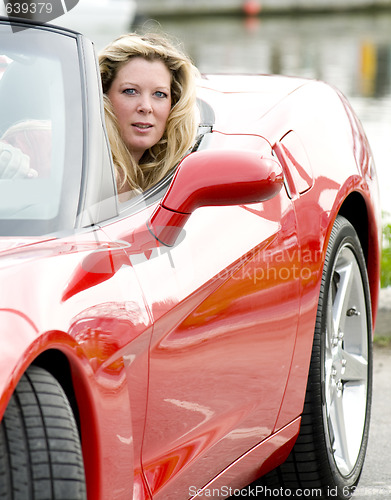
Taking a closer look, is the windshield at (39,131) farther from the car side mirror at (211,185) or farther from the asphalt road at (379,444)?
the asphalt road at (379,444)

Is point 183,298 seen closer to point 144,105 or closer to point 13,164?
point 13,164

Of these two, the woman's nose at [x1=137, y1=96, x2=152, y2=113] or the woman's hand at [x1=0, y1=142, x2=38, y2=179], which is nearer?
the woman's hand at [x1=0, y1=142, x2=38, y2=179]

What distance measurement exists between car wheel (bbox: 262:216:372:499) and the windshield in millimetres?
1039

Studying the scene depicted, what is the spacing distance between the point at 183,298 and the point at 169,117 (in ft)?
3.21

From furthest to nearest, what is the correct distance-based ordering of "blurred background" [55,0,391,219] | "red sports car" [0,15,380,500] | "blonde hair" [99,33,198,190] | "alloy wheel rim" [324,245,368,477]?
"blurred background" [55,0,391,219] → "alloy wheel rim" [324,245,368,477] → "blonde hair" [99,33,198,190] → "red sports car" [0,15,380,500]

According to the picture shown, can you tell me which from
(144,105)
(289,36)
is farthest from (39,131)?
(289,36)

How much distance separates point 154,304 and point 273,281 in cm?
65

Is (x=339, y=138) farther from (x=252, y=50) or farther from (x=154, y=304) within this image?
(x=252, y=50)

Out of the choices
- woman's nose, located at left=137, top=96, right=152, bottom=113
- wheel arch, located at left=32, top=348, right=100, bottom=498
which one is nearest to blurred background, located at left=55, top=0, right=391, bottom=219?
woman's nose, located at left=137, top=96, right=152, bottom=113

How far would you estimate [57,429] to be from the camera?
6.29 ft

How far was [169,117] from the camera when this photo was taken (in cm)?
325

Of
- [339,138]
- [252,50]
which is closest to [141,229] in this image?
[339,138]

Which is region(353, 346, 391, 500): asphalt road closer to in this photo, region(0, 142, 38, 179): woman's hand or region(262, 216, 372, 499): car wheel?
region(262, 216, 372, 499): car wheel

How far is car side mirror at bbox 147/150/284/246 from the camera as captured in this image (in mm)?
2359
